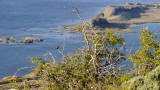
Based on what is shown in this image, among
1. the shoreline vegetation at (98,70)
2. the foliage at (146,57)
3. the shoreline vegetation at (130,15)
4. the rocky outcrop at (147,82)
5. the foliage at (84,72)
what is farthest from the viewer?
the shoreline vegetation at (130,15)

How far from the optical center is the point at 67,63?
32.1 feet

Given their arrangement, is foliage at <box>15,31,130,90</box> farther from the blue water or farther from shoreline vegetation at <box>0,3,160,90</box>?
the blue water

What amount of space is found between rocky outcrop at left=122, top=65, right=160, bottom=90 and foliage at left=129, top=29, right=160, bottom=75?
0.76 metres

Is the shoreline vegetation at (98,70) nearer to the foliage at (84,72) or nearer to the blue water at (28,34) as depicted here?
the foliage at (84,72)

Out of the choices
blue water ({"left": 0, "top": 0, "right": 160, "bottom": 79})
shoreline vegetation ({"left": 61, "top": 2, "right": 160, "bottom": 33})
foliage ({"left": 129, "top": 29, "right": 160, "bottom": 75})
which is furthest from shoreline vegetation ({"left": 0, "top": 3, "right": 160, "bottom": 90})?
shoreline vegetation ({"left": 61, "top": 2, "right": 160, "bottom": 33})

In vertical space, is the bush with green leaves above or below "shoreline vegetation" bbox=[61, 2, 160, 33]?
above

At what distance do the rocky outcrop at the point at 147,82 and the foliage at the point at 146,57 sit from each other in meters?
0.76

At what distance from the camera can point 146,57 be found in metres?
10.3

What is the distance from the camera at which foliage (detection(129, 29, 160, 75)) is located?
9.77 m

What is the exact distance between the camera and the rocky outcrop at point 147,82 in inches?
341

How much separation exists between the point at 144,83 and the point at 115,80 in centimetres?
129

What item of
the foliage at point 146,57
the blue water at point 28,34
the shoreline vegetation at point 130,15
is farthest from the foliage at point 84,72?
the shoreline vegetation at point 130,15

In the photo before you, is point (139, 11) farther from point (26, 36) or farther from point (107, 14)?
point (26, 36)

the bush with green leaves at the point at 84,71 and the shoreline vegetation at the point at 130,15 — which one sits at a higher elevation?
the bush with green leaves at the point at 84,71
